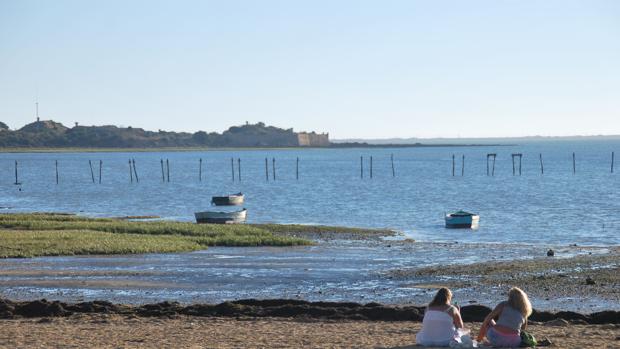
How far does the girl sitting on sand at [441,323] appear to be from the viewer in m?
17.6

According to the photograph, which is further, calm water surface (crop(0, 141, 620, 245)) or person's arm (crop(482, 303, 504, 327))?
calm water surface (crop(0, 141, 620, 245))

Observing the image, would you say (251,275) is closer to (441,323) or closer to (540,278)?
(540,278)

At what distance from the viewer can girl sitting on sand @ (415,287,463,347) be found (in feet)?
57.8

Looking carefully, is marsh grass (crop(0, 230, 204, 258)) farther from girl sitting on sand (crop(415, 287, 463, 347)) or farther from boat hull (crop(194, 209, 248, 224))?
girl sitting on sand (crop(415, 287, 463, 347))

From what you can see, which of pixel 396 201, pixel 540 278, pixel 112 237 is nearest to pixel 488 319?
pixel 540 278

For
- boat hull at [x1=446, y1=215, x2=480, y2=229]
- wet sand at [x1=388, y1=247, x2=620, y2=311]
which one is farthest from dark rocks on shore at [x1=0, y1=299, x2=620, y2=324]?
boat hull at [x1=446, y1=215, x2=480, y2=229]

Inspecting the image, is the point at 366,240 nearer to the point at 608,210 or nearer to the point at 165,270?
the point at 165,270

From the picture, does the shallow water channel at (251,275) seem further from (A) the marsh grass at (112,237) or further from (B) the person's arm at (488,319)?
(B) the person's arm at (488,319)

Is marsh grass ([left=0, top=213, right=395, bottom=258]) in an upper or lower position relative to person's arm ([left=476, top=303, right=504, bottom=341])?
lower

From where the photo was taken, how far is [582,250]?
45.6 m

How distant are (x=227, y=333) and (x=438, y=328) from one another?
4.79 m

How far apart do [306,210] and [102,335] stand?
201 feet

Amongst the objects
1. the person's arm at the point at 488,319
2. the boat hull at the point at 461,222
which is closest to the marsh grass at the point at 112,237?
the boat hull at the point at 461,222

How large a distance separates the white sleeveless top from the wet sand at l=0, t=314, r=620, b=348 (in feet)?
1.67
